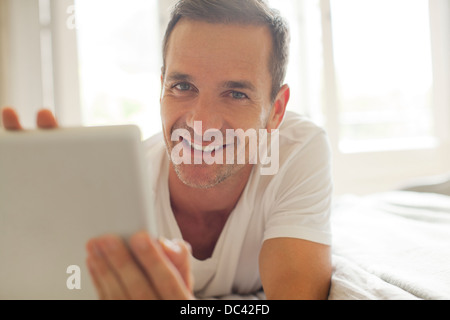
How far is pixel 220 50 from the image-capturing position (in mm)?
817

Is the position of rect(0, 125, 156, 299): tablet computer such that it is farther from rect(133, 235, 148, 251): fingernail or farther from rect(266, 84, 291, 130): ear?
rect(266, 84, 291, 130): ear

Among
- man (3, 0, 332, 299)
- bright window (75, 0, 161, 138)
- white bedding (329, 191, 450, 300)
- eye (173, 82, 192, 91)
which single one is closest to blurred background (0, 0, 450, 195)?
bright window (75, 0, 161, 138)

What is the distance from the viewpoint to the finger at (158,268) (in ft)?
1.50

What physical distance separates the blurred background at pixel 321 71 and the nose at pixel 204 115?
51.5 inches

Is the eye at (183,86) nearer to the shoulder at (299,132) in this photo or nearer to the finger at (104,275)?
the shoulder at (299,132)

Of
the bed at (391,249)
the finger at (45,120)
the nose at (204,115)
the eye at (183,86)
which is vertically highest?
the eye at (183,86)

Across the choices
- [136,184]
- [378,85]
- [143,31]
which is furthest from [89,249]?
[378,85]

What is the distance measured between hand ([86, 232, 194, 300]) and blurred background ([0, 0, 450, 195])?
1685mm

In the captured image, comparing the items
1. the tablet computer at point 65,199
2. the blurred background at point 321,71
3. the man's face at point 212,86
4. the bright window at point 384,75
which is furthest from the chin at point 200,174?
the bright window at point 384,75

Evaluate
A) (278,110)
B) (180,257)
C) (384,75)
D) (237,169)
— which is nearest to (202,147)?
(237,169)

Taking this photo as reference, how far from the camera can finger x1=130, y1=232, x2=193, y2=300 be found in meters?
0.46

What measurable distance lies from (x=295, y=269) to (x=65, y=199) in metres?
0.45
